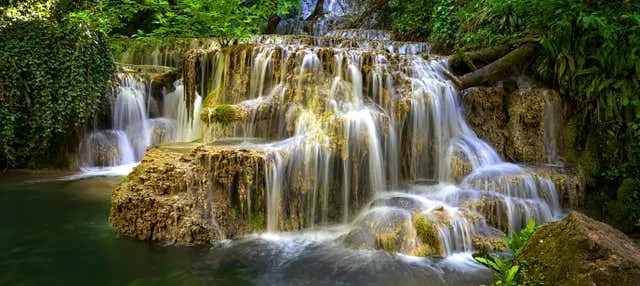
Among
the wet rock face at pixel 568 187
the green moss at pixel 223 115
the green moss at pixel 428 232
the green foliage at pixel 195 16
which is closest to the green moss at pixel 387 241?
the green moss at pixel 428 232

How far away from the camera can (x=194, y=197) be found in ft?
19.3

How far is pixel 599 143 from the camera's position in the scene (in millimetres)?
7582

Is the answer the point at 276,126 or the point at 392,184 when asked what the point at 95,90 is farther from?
the point at 392,184

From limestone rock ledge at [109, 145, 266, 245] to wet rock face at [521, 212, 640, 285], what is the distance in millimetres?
3703

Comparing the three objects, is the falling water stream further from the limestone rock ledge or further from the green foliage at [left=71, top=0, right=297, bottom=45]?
the green foliage at [left=71, top=0, right=297, bottom=45]

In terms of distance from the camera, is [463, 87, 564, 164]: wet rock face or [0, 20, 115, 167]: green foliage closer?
[463, 87, 564, 164]: wet rock face

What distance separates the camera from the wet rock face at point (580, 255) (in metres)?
3.02

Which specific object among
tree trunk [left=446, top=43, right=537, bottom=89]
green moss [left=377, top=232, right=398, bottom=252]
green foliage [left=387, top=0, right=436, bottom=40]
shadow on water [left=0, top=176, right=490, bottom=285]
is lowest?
shadow on water [left=0, top=176, right=490, bottom=285]

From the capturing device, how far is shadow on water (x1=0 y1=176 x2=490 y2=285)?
4902mm

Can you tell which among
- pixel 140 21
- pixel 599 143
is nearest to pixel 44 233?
pixel 599 143

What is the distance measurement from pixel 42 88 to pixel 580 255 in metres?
11.0

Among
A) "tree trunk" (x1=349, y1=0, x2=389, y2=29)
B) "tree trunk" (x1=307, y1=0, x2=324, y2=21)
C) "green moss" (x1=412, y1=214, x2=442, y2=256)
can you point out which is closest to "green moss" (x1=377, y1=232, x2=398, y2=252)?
"green moss" (x1=412, y1=214, x2=442, y2=256)

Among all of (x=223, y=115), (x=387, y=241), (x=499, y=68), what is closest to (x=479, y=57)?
(x=499, y=68)

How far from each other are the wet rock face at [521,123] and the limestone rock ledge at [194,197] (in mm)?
4446
